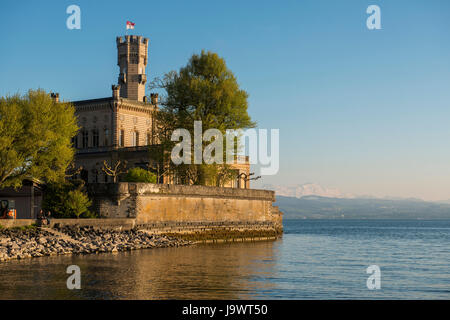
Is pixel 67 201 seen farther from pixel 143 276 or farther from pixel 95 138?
pixel 95 138

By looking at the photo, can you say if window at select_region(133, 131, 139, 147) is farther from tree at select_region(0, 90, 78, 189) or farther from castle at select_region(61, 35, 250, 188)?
tree at select_region(0, 90, 78, 189)

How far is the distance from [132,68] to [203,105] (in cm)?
3078

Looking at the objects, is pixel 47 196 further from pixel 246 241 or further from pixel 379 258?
pixel 379 258

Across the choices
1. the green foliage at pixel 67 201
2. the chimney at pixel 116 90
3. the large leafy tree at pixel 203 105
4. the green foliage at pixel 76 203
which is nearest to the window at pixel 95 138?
the chimney at pixel 116 90

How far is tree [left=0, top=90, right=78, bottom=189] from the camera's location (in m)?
40.9

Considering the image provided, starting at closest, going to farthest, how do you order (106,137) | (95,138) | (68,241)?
(68,241)
(106,137)
(95,138)

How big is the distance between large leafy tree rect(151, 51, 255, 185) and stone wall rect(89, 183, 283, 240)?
9.61ft

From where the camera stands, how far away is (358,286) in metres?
23.5

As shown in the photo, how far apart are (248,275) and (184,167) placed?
88.2 feet

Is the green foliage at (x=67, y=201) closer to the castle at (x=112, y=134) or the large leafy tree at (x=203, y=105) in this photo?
the large leafy tree at (x=203, y=105)

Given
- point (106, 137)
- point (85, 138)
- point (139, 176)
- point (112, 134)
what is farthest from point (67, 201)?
point (85, 138)

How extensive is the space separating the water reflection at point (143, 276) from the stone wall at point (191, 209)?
8630 mm

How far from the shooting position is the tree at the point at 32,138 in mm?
40875

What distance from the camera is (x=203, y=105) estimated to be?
172 ft
